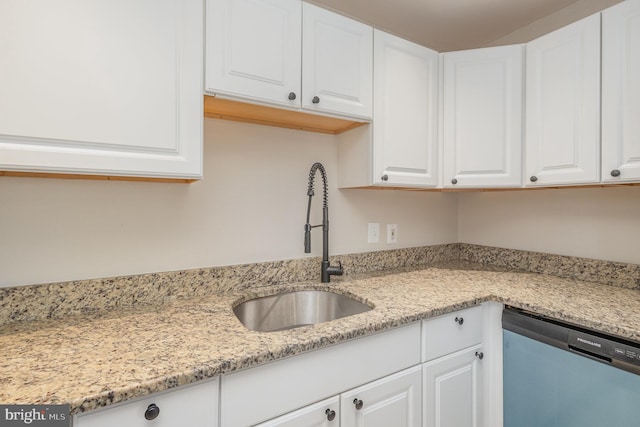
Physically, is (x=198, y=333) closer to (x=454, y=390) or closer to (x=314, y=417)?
(x=314, y=417)

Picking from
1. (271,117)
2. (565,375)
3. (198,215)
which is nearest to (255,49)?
(271,117)

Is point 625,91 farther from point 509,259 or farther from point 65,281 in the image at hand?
point 65,281

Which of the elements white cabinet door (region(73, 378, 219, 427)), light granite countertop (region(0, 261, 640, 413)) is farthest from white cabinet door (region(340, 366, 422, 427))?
white cabinet door (region(73, 378, 219, 427))

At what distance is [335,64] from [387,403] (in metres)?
1.32

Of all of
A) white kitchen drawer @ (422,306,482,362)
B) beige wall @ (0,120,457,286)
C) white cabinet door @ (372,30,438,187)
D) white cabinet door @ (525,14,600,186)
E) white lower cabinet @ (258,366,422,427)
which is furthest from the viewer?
white cabinet door @ (372,30,438,187)

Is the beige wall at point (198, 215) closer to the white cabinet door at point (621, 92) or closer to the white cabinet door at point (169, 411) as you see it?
the white cabinet door at point (169, 411)

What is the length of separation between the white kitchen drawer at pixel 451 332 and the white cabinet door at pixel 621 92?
0.79 meters

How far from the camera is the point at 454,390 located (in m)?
1.31

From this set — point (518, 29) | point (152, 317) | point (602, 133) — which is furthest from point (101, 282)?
point (518, 29)

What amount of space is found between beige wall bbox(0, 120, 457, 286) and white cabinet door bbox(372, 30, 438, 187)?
323 millimetres

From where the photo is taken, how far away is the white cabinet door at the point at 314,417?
0.92 meters

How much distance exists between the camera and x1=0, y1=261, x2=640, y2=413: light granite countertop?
2.36ft

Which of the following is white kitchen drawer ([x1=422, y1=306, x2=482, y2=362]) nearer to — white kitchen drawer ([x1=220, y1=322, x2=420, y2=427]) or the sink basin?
white kitchen drawer ([x1=220, y1=322, x2=420, y2=427])

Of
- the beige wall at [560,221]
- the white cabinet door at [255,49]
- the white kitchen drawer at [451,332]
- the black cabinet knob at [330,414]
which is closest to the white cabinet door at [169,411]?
the black cabinet knob at [330,414]
